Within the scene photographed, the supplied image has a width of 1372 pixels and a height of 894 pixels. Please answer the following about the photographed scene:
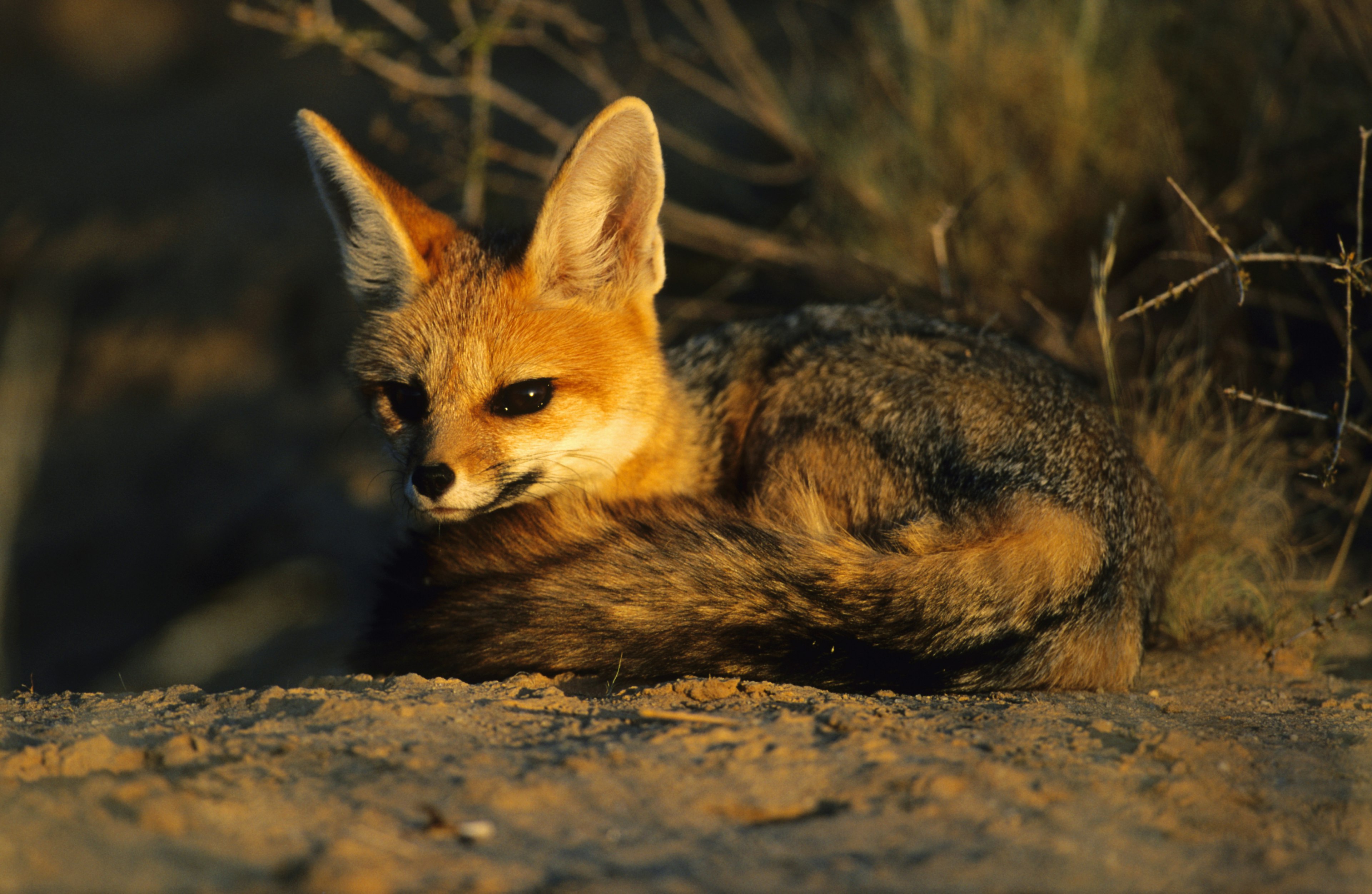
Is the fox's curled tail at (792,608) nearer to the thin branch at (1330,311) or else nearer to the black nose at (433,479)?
the black nose at (433,479)

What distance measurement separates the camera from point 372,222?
3.14 metres

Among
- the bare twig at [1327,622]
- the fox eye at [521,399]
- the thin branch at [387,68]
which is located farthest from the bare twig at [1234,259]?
the thin branch at [387,68]

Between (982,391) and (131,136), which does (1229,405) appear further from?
(131,136)

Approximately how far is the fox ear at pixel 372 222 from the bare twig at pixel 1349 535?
3.14 metres

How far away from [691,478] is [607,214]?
36.1 inches

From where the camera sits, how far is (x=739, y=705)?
2260 mm

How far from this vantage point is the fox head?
2869mm

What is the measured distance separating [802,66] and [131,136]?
768 centimetres

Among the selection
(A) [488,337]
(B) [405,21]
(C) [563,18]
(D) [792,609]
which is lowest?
(D) [792,609]

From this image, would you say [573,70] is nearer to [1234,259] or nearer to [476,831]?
[1234,259]

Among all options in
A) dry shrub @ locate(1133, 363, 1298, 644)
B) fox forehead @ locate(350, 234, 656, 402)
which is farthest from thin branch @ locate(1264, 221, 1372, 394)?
fox forehead @ locate(350, 234, 656, 402)

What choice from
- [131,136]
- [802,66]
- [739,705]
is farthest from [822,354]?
[131,136]

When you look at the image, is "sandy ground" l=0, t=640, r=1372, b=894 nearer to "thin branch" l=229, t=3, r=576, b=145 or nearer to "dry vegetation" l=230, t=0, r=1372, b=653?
"dry vegetation" l=230, t=0, r=1372, b=653

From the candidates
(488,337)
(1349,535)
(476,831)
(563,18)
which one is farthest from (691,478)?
(563,18)
